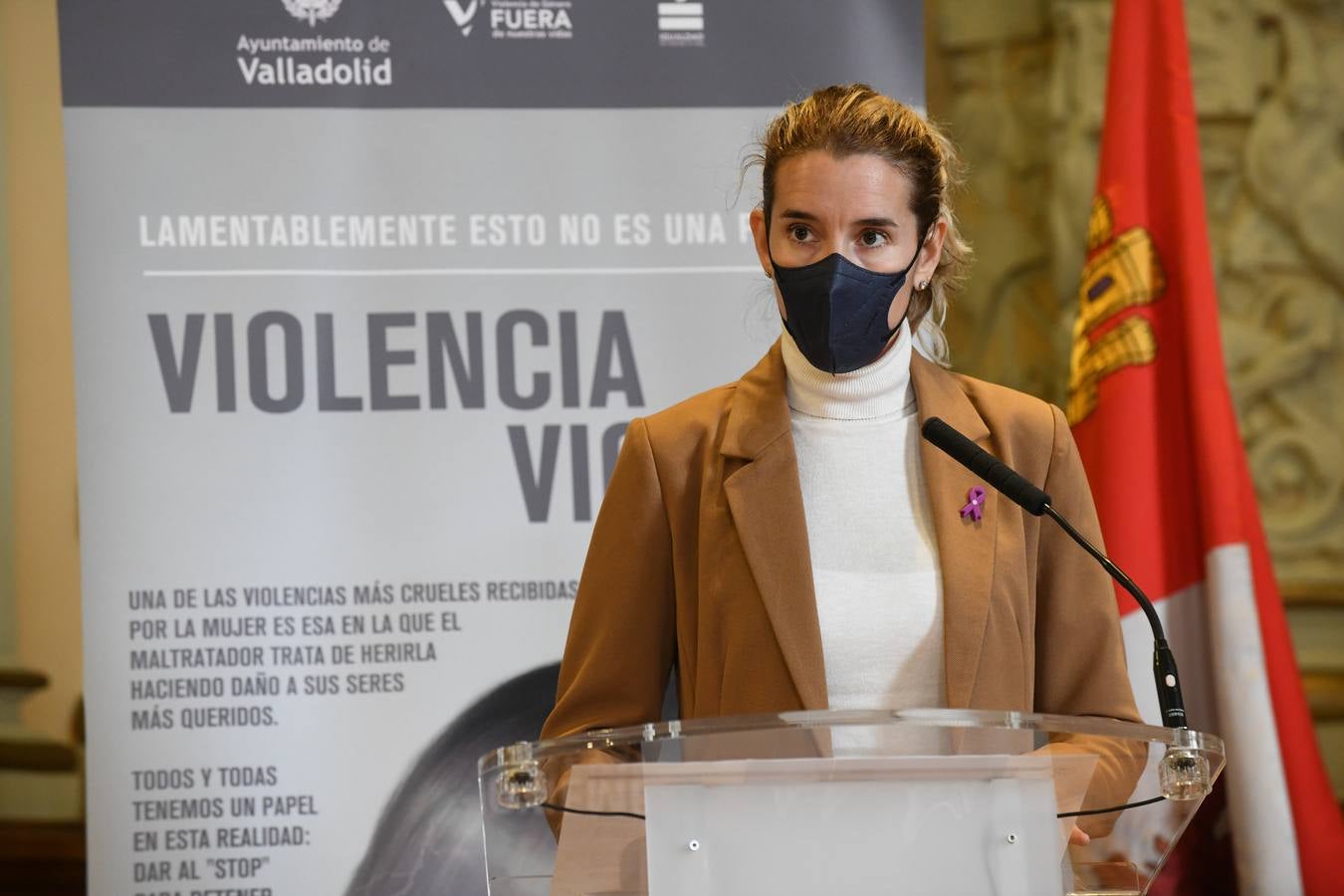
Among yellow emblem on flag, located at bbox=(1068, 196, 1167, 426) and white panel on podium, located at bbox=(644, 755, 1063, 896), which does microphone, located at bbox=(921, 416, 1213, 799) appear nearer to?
white panel on podium, located at bbox=(644, 755, 1063, 896)

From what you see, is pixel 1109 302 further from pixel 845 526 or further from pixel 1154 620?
pixel 1154 620

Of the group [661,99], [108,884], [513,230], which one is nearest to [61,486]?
[108,884]

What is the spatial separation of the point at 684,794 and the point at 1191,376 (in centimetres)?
238

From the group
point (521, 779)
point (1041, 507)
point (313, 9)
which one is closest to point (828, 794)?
point (521, 779)

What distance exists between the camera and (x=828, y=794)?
1.30m

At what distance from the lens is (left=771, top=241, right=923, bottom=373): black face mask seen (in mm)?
1885

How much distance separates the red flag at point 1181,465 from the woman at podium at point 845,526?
4.49ft

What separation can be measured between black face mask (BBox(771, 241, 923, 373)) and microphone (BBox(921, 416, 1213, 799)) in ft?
0.77

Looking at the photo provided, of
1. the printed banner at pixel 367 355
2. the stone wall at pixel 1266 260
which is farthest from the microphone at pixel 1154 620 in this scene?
the stone wall at pixel 1266 260

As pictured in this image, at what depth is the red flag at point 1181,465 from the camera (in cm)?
321

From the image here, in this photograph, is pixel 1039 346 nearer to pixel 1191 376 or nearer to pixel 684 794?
pixel 1191 376

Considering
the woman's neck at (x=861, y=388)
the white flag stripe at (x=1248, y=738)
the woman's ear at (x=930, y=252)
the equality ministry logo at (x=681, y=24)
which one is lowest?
the white flag stripe at (x=1248, y=738)

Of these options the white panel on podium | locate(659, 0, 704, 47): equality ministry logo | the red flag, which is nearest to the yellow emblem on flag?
the red flag

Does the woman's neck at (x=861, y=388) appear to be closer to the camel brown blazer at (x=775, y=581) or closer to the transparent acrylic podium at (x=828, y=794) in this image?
the camel brown blazer at (x=775, y=581)
